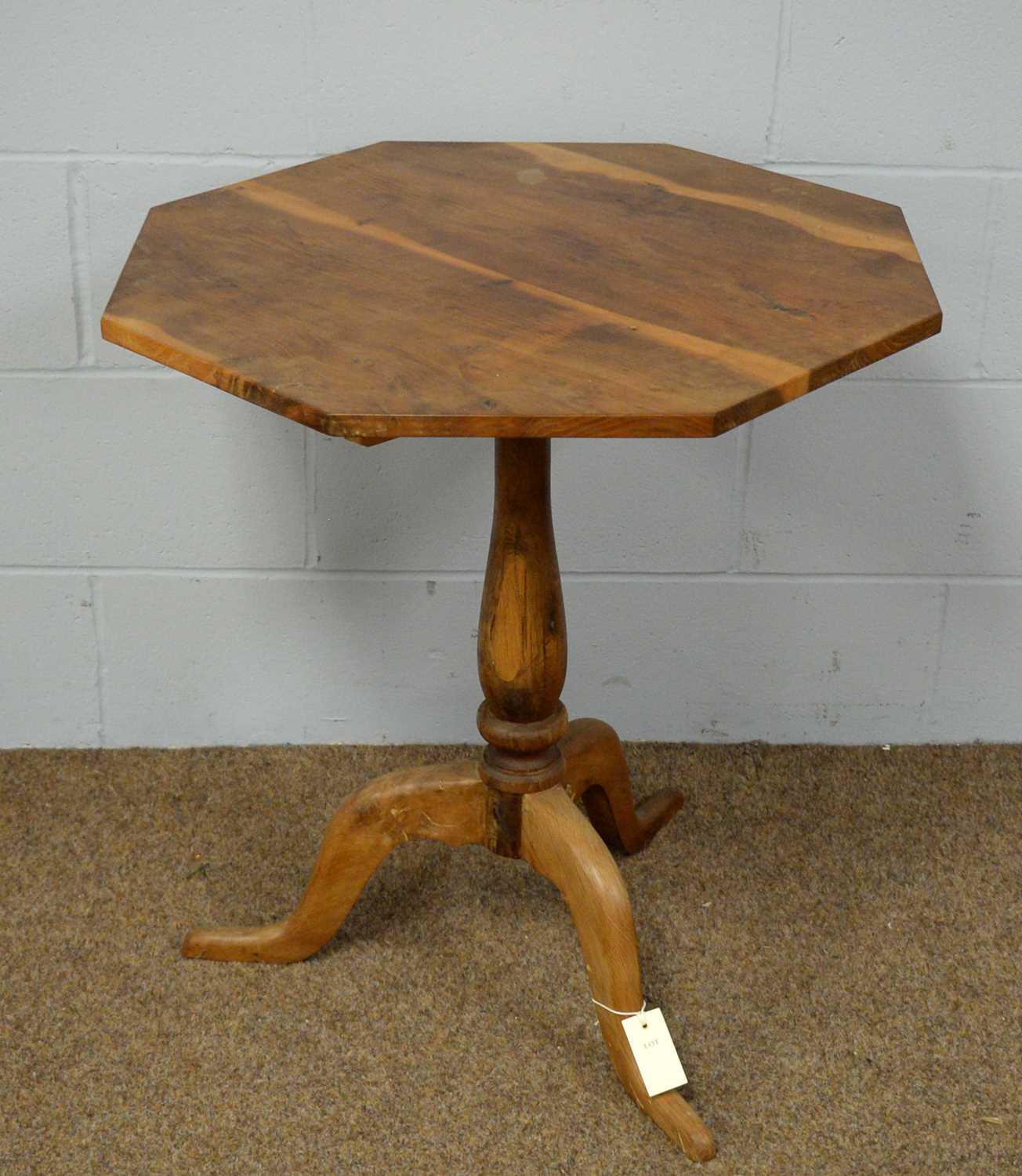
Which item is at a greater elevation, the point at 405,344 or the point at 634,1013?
the point at 405,344

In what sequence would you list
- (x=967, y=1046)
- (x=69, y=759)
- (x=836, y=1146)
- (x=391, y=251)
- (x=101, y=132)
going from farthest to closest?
(x=69, y=759) < (x=101, y=132) < (x=967, y=1046) < (x=836, y=1146) < (x=391, y=251)

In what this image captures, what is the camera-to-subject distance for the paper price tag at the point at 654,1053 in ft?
4.71

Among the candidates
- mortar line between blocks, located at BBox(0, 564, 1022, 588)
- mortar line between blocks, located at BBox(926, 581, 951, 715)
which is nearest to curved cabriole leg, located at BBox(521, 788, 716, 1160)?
mortar line between blocks, located at BBox(0, 564, 1022, 588)

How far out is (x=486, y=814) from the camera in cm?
154

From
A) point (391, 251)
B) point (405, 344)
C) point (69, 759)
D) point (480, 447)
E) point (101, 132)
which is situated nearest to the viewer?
point (405, 344)

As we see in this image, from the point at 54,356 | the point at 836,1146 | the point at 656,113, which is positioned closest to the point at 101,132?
the point at 54,356

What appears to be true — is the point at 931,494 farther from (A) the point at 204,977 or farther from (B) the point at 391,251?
(A) the point at 204,977

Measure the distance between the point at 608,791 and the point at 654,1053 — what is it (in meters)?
0.34

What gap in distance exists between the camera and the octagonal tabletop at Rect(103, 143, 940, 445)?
3.39ft

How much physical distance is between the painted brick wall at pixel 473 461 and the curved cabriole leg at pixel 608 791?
24 cm

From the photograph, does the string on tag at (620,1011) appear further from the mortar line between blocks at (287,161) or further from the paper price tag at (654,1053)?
the mortar line between blocks at (287,161)

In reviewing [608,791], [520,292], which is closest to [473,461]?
[608,791]

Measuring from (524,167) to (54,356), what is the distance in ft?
2.11

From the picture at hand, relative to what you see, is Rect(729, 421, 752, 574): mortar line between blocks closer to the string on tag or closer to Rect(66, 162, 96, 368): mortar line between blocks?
the string on tag
